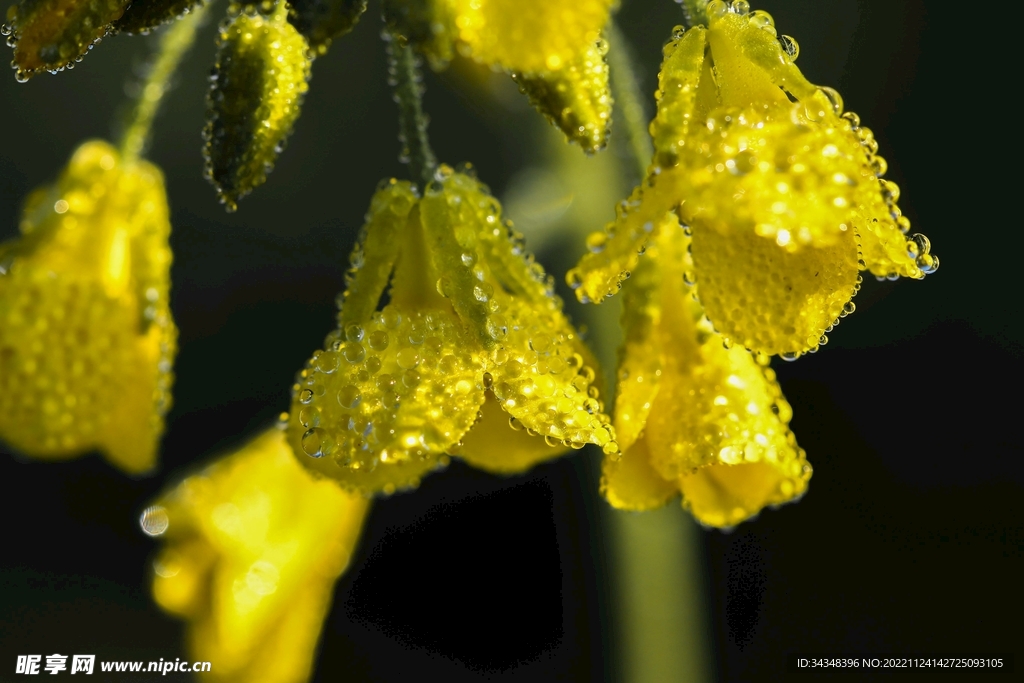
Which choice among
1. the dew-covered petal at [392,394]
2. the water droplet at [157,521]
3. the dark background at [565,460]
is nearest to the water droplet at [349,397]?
the dew-covered petal at [392,394]

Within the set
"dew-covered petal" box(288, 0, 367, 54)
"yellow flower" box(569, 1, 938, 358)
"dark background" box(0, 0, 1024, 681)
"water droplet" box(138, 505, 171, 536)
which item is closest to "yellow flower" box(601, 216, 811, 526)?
"yellow flower" box(569, 1, 938, 358)

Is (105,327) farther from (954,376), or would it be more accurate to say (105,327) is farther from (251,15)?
(954,376)

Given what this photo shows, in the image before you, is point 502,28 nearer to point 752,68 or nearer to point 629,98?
point 752,68

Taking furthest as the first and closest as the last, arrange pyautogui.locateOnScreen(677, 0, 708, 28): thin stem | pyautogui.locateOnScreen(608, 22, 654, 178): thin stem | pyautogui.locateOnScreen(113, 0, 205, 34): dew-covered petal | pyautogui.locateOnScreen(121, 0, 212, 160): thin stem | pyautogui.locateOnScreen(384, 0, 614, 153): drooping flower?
pyautogui.locateOnScreen(121, 0, 212, 160): thin stem
pyautogui.locateOnScreen(608, 22, 654, 178): thin stem
pyautogui.locateOnScreen(677, 0, 708, 28): thin stem
pyautogui.locateOnScreen(113, 0, 205, 34): dew-covered petal
pyautogui.locateOnScreen(384, 0, 614, 153): drooping flower

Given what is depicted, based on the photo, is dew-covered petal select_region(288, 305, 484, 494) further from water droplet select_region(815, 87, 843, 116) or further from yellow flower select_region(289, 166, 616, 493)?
water droplet select_region(815, 87, 843, 116)

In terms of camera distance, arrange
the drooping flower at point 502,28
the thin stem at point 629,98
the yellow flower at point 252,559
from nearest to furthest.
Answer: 1. the drooping flower at point 502,28
2. the thin stem at point 629,98
3. the yellow flower at point 252,559

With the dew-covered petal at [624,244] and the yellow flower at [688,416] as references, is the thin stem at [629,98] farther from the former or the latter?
the dew-covered petal at [624,244]

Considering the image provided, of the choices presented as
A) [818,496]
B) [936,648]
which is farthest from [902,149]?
[936,648]
